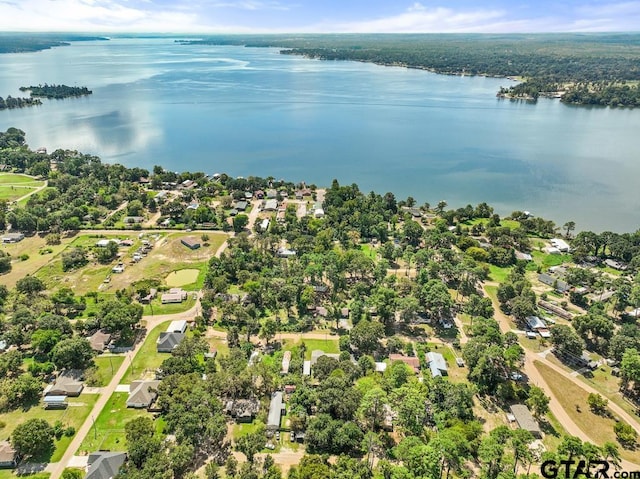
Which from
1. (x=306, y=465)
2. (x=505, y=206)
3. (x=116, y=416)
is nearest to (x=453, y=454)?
(x=306, y=465)

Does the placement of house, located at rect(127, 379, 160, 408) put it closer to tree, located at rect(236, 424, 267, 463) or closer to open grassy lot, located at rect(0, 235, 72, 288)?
tree, located at rect(236, 424, 267, 463)

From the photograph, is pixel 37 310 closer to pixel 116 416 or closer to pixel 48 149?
pixel 116 416

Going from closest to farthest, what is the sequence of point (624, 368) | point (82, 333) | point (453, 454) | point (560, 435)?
point (453, 454) < point (560, 435) < point (624, 368) < point (82, 333)

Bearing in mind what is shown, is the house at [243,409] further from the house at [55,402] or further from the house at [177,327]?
the house at [55,402]

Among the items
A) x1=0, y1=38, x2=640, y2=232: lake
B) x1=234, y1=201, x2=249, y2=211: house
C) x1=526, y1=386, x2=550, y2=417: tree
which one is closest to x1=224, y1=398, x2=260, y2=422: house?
→ x1=526, y1=386, x2=550, y2=417: tree

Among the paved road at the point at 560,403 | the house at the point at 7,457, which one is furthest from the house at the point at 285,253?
the house at the point at 7,457
